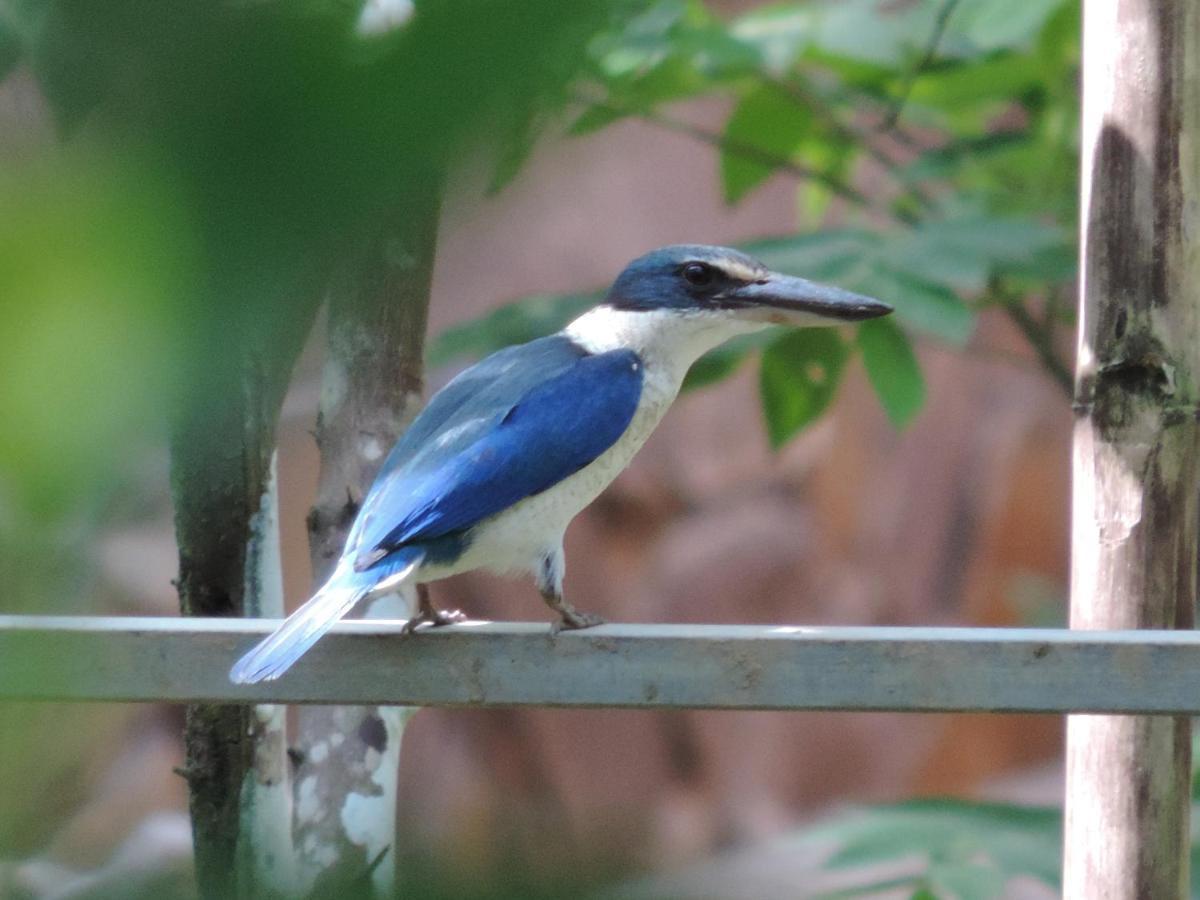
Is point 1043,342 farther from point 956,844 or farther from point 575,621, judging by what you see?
point 575,621

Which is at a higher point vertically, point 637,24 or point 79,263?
point 637,24

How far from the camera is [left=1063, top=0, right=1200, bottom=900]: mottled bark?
171 cm

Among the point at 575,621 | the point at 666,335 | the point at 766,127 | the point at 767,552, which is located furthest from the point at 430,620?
the point at 767,552

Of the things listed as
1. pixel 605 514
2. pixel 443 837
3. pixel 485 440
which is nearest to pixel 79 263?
pixel 443 837

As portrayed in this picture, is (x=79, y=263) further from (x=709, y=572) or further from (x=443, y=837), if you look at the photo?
(x=709, y=572)

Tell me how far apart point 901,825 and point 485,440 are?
910 millimetres

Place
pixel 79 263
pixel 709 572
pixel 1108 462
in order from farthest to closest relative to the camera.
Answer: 1. pixel 709 572
2. pixel 1108 462
3. pixel 79 263

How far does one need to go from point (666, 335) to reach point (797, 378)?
439 mm

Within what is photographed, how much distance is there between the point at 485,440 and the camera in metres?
1.89

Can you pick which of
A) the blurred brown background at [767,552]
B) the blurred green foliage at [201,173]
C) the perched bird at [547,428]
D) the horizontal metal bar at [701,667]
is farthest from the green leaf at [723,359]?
the blurred brown background at [767,552]

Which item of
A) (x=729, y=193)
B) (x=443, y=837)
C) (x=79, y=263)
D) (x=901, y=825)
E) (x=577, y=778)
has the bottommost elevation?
(x=577, y=778)

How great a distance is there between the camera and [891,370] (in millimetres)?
2342

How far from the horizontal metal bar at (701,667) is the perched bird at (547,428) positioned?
0.07 metres

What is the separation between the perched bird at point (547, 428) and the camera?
179 centimetres
